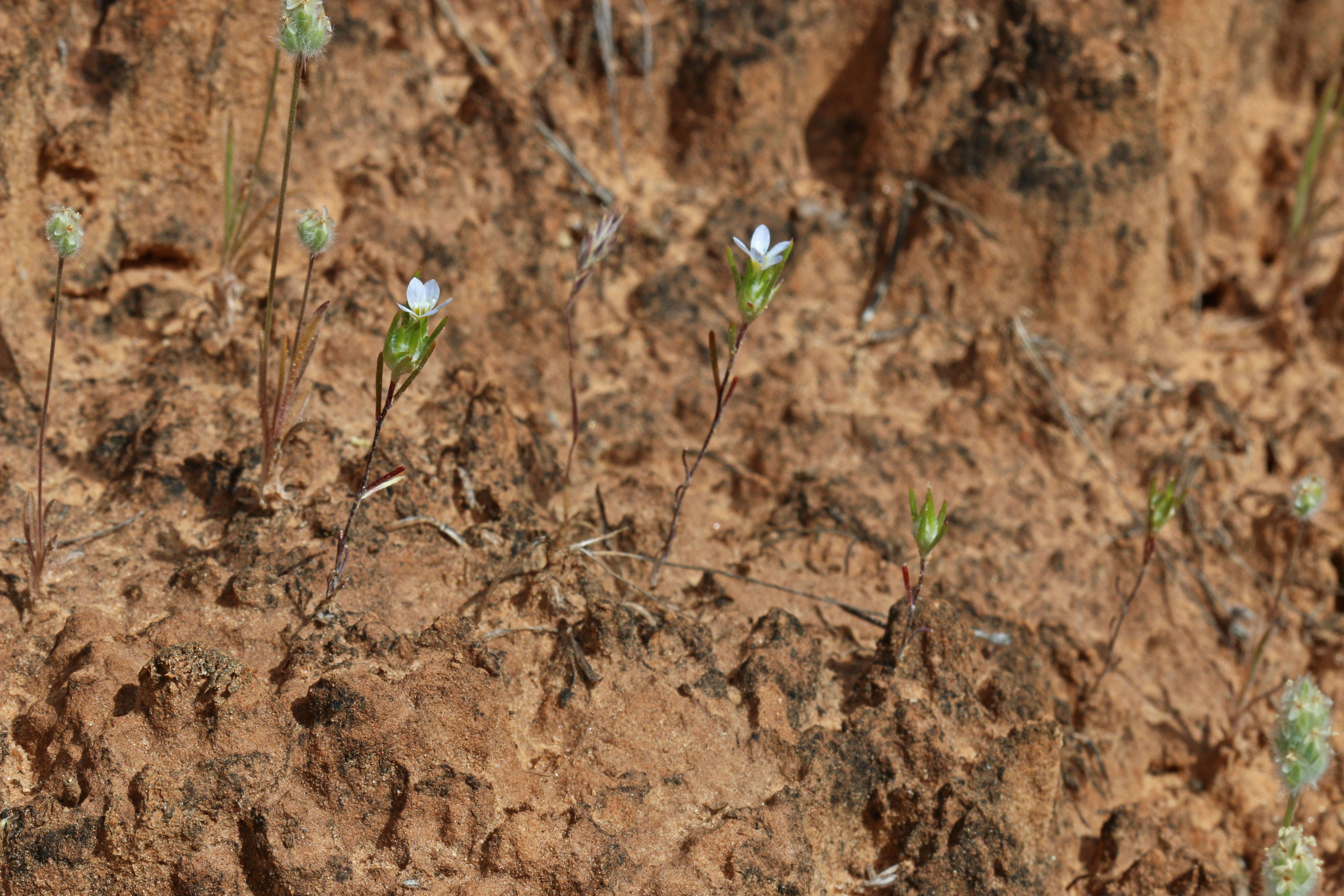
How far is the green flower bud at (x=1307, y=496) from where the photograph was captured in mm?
2768

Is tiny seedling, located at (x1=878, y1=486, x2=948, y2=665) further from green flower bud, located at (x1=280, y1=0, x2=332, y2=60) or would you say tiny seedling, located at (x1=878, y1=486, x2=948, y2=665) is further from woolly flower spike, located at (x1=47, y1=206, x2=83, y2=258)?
woolly flower spike, located at (x1=47, y1=206, x2=83, y2=258)

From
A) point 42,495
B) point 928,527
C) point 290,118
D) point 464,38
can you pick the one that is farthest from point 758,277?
point 464,38

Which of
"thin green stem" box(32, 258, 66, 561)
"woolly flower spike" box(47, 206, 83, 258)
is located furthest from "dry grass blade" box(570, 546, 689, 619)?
"woolly flower spike" box(47, 206, 83, 258)

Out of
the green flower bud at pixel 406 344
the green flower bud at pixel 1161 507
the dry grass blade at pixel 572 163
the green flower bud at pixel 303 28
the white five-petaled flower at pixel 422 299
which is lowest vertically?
the green flower bud at pixel 406 344

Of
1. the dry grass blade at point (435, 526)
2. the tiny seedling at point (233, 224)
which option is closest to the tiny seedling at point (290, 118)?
the dry grass blade at point (435, 526)

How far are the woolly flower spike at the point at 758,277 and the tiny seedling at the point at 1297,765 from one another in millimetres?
1380

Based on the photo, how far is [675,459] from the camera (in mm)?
3078

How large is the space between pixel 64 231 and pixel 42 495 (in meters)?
0.65

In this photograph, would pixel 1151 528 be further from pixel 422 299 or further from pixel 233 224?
pixel 233 224

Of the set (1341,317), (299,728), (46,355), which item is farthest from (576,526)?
(1341,317)

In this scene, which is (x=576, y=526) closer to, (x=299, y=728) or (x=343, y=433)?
(x=343, y=433)

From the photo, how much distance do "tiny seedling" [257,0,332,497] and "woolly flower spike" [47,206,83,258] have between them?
15.0 inches

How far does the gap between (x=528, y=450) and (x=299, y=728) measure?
1.00 metres

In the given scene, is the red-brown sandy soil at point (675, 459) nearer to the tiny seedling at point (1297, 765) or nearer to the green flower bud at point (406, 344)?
the tiny seedling at point (1297, 765)
